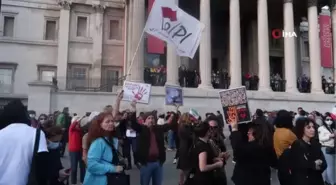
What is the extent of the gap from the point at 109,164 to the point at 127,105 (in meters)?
17.0

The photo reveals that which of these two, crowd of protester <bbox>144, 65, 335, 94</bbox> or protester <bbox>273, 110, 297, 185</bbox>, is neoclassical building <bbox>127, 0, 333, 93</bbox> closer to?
crowd of protester <bbox>144, 65, 335, 94</bbox>

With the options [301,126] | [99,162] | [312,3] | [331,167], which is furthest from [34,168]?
[312,3]

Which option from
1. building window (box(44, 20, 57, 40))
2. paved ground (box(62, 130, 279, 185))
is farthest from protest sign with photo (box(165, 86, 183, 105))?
building window (box(44, 20, 57, 40))

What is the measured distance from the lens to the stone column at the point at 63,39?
28.3 m

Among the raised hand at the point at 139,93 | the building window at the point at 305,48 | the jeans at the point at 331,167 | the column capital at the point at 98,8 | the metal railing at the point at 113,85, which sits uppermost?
the column capital at the point at 98,8

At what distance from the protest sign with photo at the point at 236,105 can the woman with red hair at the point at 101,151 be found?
7.21 ft

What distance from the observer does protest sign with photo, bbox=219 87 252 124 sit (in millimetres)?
5884

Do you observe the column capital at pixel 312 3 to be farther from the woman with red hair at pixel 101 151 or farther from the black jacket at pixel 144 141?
the woman with red hair at pixel 101 151

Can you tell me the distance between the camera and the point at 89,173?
434cm

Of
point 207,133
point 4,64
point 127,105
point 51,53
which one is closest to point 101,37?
point 51,53

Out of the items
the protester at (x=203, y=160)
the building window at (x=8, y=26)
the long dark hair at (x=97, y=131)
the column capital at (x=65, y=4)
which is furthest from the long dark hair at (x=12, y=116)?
the building window at (x=8, y=26)

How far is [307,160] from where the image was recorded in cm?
451

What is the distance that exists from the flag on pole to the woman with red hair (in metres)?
5.75

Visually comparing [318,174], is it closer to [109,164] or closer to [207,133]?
[207,133]
